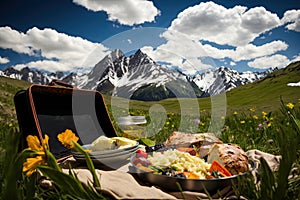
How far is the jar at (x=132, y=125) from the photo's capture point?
2.65 m

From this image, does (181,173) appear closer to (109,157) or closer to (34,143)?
(109,157)

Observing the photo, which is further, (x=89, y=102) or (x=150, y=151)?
(x=89, y=102)

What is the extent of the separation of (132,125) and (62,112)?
70 centimetres

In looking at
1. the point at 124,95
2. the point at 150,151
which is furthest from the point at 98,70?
the point at 150,151

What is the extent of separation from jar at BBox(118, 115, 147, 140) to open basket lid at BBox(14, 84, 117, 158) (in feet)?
0.54

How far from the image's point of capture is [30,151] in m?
0.94

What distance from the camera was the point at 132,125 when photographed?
2.75 meters

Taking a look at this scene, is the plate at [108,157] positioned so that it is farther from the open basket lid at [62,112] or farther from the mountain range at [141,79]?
the mountain range at [141,79]

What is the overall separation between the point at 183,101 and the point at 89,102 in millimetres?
1061

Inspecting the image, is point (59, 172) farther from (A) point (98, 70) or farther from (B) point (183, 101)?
(B) point (183, 101)

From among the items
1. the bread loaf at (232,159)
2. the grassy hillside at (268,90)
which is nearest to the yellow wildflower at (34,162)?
the bread loaf at (232,159)

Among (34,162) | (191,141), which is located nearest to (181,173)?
(34,162)

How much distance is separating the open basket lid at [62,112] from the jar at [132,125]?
17 cm

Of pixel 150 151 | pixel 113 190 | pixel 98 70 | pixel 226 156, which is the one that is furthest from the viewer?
pixel 98 70
